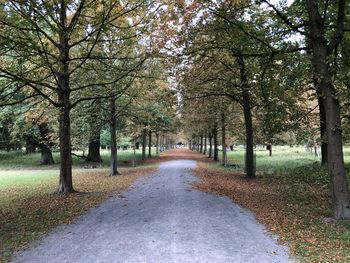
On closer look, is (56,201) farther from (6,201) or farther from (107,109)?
(107,109)

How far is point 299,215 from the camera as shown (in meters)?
8.98

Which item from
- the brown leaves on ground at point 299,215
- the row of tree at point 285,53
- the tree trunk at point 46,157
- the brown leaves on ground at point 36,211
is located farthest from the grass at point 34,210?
the tree trunk at point 46,157

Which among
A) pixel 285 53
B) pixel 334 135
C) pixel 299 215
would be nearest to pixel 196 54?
pixel 285 53

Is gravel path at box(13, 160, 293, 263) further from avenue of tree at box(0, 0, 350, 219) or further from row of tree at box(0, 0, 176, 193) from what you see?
row of tree at box(0, 0, 176, 193)

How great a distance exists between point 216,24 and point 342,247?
25.7 ft

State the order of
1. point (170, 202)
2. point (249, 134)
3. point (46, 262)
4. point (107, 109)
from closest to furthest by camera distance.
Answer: point (46, 262) → point (170, 202) → point (249, 134) → point (107, 109)

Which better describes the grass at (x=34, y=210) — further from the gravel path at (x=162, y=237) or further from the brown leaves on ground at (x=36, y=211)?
the gravel path at (x=162, y=237)

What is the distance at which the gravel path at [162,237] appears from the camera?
570 centimetres

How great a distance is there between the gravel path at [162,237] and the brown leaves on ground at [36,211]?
17.5 inches

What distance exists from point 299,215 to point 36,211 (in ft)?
23.8

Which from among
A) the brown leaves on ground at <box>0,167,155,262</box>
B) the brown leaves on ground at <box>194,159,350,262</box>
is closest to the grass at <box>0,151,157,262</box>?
the brown leaves on ground at <box>0,167,155,262</box>

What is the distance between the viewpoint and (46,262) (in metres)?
5.65

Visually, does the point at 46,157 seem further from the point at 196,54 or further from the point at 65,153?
the point at 196,54

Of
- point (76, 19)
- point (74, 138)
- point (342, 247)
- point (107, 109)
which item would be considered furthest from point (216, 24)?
point (74, 138)
